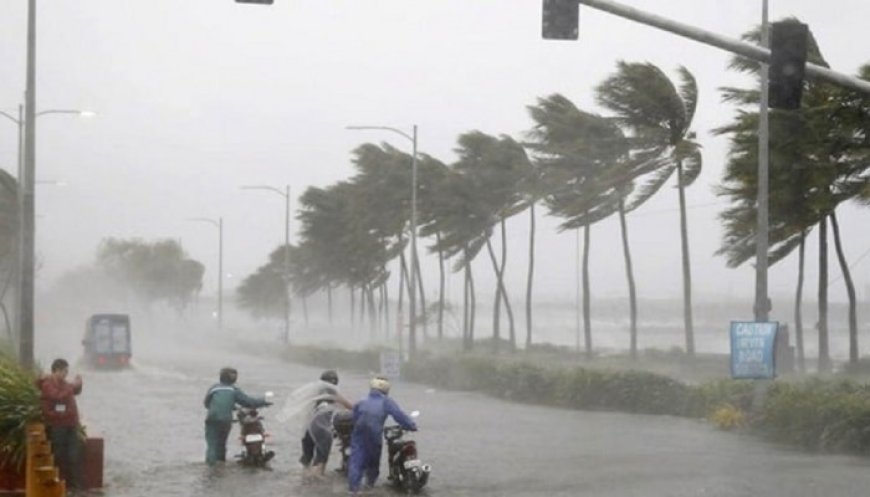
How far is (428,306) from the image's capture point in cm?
8262

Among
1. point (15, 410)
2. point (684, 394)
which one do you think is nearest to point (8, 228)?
point (684, 394)

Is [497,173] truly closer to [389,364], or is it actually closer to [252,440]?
[389,364]

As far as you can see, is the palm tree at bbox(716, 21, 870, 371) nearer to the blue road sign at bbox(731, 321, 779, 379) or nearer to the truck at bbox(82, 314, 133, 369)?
the blue road sign at bbox(731, 321, 779, 379)

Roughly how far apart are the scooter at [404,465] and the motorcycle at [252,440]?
3023 millimetres

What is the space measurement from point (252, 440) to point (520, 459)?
14.1ft

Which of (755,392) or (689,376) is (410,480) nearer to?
(755,392)

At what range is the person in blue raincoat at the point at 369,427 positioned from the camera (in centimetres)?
1847

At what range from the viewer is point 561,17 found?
15.0 metres

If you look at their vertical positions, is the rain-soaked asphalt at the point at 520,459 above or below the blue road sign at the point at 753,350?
below

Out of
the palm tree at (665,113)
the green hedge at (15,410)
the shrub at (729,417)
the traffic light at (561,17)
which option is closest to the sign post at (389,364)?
the palm tree at (665,113)

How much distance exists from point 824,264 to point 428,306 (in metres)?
45.6

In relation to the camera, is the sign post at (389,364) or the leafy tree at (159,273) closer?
the sign post at (389,364)

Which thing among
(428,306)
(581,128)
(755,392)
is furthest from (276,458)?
(428,306)

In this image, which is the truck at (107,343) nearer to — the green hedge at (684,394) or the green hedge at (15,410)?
the green hedge at (684,394)
